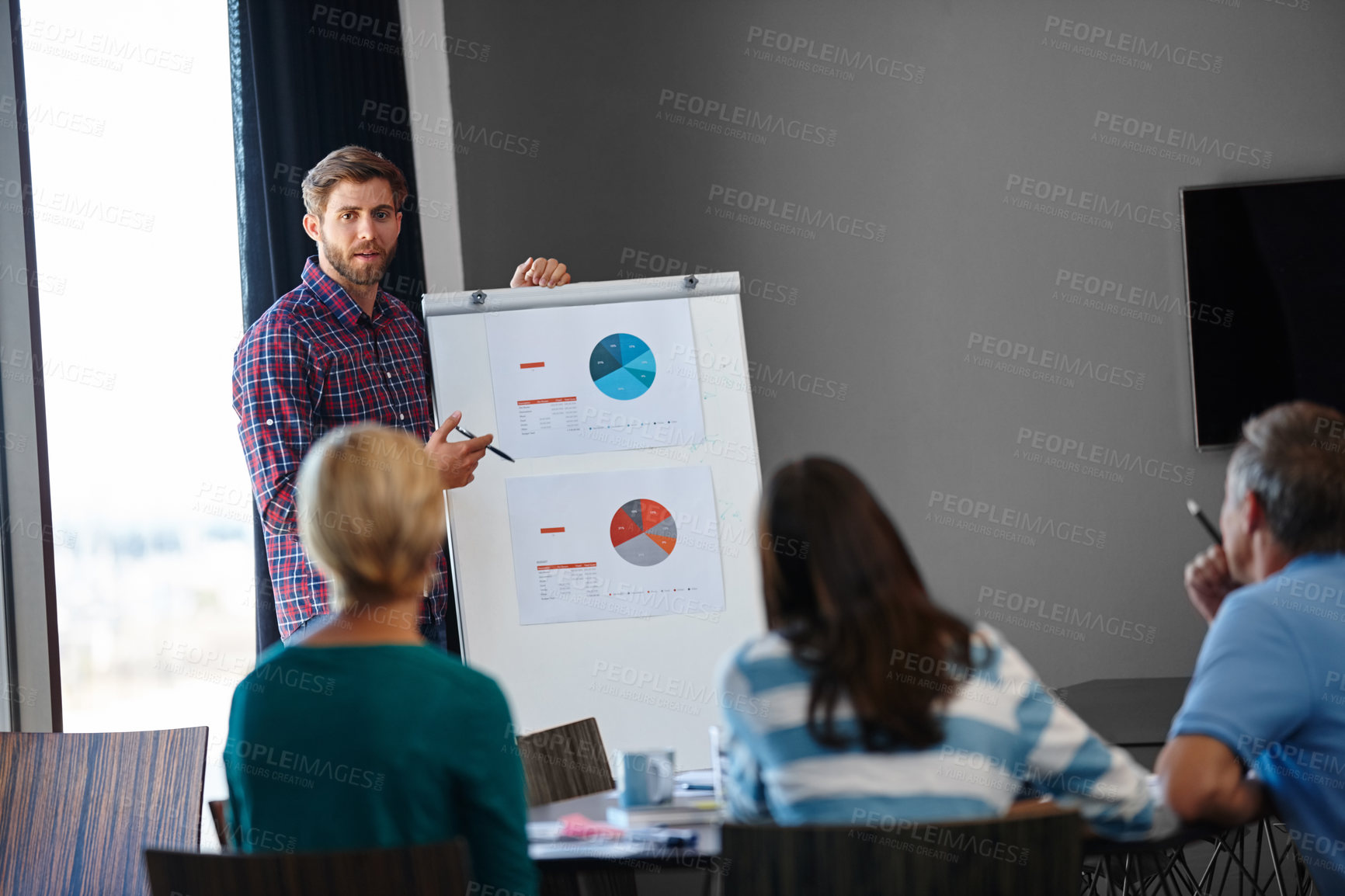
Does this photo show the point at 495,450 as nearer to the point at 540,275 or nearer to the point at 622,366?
the point at 622,366

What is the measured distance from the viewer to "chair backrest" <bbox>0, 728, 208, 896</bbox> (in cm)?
208

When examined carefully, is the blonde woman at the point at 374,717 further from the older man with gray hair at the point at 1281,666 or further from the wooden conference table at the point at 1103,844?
the older man with gray hair at the point at 1281,666

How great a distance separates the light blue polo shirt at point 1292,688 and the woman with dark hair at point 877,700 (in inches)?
6.0

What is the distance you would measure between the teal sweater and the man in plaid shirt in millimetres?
1204

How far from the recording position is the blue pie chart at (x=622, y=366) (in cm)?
281

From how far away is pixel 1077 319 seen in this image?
3557mm

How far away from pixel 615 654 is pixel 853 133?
1.83 metres

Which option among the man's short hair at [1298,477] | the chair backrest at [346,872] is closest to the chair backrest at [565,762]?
the chair backrest at [346,872]

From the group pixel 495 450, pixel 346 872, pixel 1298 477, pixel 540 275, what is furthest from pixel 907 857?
pixel 540 275

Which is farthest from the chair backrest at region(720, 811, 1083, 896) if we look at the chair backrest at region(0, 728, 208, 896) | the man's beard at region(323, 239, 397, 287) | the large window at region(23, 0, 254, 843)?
the large window at region(23, 0, 254, 843)

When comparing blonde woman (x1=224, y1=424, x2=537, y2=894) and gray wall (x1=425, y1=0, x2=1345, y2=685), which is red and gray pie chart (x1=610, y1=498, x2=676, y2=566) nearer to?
gray wall (x1=425, y1=0, x2=1345, y2=685)

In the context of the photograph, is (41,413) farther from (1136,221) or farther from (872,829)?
(1136,221)

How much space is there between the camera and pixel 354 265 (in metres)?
2.74

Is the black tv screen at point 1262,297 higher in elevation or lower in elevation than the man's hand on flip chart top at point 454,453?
higher
